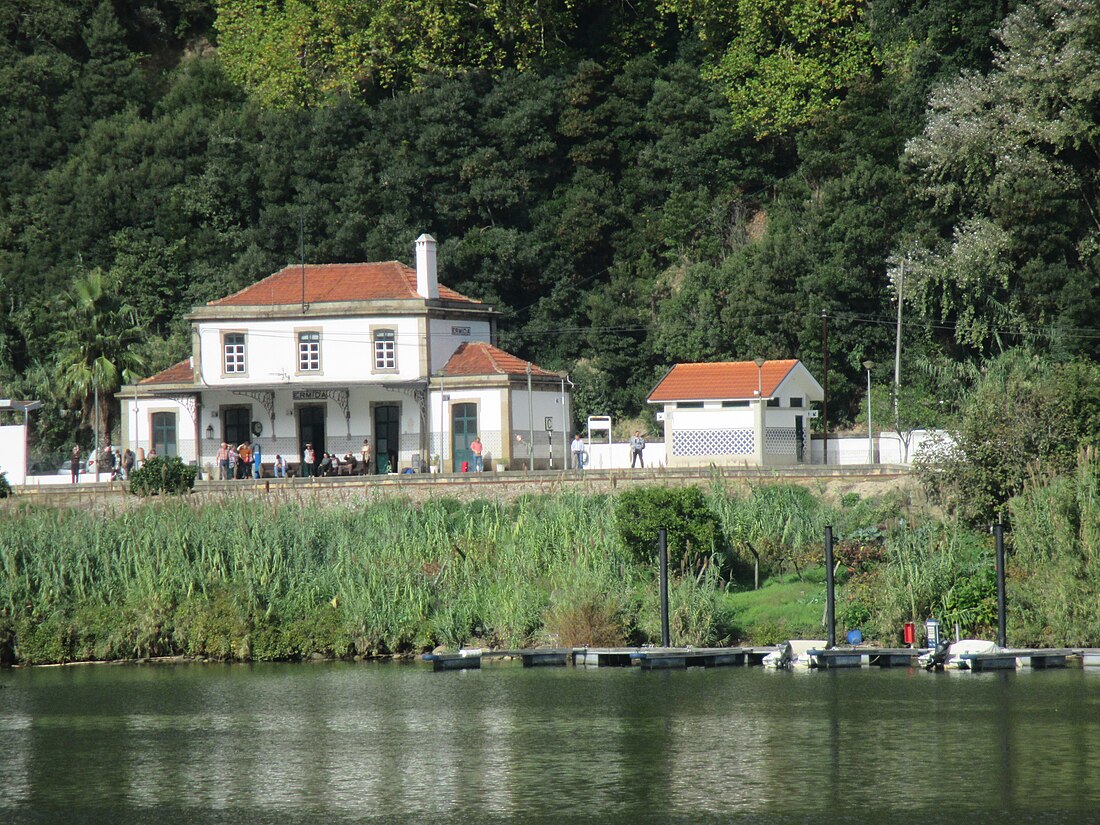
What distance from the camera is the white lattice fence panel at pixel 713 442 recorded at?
4041 centimetres

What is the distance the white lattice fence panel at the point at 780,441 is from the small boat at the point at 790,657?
13137 millimetres

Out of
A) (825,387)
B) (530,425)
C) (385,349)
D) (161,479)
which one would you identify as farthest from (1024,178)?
(161,479)

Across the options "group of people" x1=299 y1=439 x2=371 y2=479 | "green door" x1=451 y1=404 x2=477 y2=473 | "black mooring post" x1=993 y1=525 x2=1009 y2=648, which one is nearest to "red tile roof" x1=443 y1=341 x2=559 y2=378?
"green door" x1=451 y1=404 x2=477 y2=473

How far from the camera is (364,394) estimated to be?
4794 cm

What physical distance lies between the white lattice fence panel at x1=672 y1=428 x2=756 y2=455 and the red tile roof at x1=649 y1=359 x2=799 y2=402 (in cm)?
88

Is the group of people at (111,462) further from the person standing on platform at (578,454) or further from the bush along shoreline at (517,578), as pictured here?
the person standing on platform at (578,454)

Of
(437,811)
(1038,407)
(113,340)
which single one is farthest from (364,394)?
(437,811)

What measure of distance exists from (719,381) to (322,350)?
1301 centimetres

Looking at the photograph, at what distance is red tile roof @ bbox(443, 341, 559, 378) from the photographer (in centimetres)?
4656

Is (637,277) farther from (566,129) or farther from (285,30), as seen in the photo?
(285,30)

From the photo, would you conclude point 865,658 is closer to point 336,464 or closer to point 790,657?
point 790,657

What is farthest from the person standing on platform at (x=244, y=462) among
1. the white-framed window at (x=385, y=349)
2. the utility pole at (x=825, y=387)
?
the utility pole at (x=825, y=387)

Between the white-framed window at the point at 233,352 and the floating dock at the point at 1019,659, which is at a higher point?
the white-framed window at the point at 233,352

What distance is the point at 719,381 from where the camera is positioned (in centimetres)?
4150
